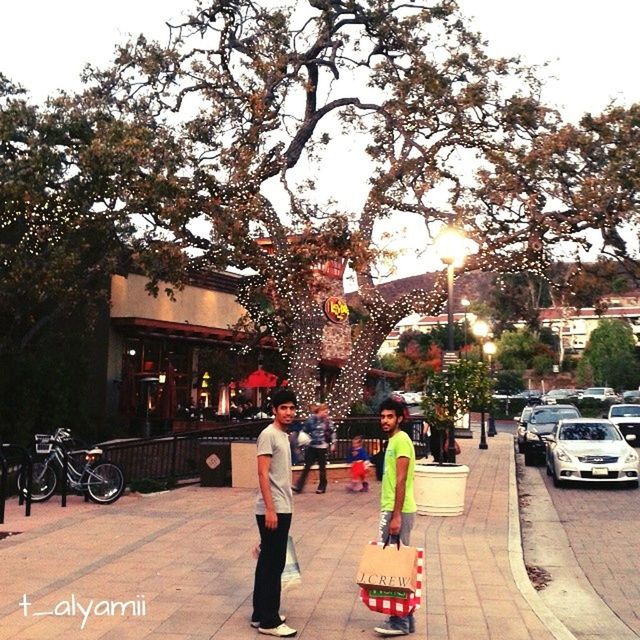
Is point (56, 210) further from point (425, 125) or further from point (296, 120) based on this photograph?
point (425, 125)

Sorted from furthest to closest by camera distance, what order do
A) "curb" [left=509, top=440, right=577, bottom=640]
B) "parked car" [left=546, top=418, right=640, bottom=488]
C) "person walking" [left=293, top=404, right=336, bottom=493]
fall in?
"parked car" [left=546, top=418, right=640, bottom=488]
"person walking" [left=293, top=404, right=336, bottom=493]
"curb" [left=509, top=440, right=577, bottom=640]

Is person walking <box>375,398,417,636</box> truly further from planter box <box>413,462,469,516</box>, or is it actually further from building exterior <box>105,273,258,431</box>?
building exterior <box>105,273,258,431</box>

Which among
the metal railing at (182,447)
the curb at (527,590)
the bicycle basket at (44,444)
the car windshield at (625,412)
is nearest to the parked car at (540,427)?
the metal railing at (182,447)

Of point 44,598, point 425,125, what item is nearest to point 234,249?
point 425,125

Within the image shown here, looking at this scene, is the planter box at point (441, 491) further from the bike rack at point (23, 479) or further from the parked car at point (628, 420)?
the parked car at point (628, 420)

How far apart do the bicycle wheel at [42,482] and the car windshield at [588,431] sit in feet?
35.7

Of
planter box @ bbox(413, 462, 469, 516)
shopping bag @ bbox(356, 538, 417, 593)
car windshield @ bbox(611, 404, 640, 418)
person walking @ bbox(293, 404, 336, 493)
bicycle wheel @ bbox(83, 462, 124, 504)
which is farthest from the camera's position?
car windshield @ bbox(611, 404, 640, 418)

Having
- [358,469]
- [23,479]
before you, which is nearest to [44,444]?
[23,479]

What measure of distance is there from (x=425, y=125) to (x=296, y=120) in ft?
12.2

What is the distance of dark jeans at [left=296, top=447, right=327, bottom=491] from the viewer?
48.5ft

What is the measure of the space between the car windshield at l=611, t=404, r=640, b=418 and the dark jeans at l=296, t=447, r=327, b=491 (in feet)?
65.9

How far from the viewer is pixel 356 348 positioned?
22.3 m

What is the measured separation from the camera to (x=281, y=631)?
5.84 meters

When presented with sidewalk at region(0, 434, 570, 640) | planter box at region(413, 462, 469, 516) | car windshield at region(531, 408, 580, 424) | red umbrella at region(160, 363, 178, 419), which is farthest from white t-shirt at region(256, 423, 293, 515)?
red umbrella at region(160, 363, 178, 419)
